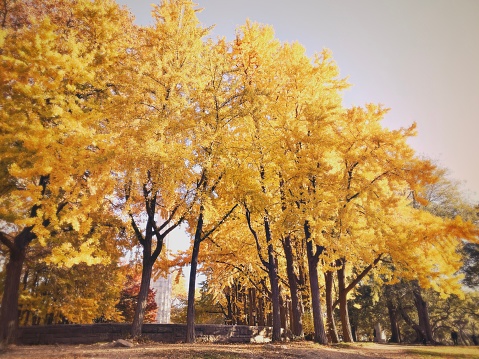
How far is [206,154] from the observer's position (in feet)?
31.6

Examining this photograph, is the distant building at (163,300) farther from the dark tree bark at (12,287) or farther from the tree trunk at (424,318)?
the dark tree bark at (12,287)

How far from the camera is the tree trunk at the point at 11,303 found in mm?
8375

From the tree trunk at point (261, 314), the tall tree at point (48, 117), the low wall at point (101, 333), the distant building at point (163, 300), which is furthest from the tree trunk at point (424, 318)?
the distant building at point (163, 300)

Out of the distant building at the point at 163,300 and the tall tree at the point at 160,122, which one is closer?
the tall tree at the point at 160,122

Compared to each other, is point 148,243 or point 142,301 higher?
point 148,243

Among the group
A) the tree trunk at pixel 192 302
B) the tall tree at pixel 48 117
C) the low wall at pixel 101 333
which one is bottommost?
the low wall at pixel 101 333

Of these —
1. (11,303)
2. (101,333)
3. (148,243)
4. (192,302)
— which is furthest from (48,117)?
(101,333)

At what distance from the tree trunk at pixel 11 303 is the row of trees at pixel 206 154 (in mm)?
34

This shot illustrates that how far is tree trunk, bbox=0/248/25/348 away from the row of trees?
0.11 ft

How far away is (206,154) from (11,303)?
7.30 m

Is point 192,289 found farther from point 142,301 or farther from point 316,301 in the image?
point 316,301

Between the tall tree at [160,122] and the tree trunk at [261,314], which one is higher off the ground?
the tall tree at [160,122]

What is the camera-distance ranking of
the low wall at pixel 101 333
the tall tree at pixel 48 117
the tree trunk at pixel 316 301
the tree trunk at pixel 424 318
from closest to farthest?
the tall tree at pixel 48 117 < the tree trunk at pixel 316 301 < the low wall at pixel 101 333 < the tree trunk at pixel 424 318

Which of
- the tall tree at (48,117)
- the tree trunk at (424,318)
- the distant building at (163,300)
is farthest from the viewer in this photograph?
the distant building at (163,300)
